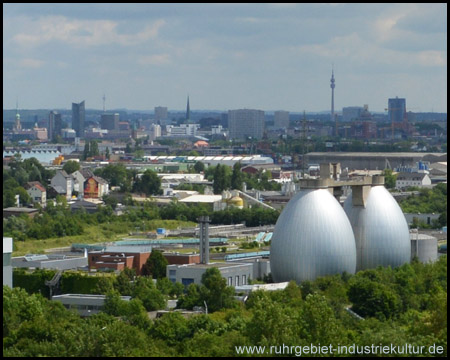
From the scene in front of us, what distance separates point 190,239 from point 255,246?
3656mm

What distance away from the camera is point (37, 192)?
71.7m

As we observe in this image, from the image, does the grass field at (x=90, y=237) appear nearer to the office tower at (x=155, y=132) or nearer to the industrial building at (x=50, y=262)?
the industrial building at (x=50, y=262)

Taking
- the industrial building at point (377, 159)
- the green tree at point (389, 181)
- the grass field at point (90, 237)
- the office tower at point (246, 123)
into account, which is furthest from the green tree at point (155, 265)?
the office tower at point (246, 123)

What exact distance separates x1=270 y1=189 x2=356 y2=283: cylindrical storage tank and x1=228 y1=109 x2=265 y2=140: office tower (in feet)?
467

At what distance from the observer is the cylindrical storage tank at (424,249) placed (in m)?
40.6

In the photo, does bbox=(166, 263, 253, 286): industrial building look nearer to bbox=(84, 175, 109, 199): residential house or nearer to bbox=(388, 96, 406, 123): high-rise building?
bbox=(84, 175, 109, 199): residential house

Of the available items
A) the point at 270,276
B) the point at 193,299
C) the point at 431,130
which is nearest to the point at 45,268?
the point at 270,276

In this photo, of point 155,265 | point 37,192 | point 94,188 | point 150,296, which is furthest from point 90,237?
point 94,188

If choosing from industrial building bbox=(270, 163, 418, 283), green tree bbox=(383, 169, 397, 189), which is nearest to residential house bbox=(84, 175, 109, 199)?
green tree bbox=(383, 169, 397, 189)

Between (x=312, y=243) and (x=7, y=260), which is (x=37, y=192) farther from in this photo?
(x=7, y=260)

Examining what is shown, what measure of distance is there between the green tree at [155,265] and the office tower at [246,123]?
139310mm

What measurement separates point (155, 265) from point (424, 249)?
7.17 m

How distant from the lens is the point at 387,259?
3806cm

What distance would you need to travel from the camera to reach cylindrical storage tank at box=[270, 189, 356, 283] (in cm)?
3584
